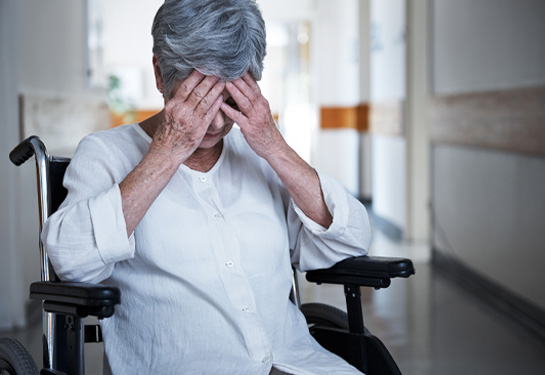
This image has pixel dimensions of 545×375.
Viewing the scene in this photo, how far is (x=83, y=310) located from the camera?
50.6 inches

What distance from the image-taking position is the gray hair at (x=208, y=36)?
1380 millimetres

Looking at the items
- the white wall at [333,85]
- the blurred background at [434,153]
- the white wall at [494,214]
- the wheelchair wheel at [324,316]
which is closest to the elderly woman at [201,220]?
the wheelchair wheel at [324,316]

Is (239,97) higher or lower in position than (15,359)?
higher

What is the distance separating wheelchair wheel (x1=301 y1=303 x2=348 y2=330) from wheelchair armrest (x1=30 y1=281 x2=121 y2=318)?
0.65m

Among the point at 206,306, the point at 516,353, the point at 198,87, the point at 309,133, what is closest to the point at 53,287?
the point at 206,306

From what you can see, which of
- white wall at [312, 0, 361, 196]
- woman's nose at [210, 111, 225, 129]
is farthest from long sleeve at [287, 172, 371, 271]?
white wall at [312, 0, 361, 196]

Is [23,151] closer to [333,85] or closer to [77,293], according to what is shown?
[77,293]

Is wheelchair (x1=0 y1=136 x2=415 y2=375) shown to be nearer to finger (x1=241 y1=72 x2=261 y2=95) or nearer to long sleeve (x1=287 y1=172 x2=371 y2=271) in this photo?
long sleeve (x1=287 y1=172 x2=371 y2=271)

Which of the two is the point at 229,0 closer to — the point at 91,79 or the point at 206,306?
the point at 206,306

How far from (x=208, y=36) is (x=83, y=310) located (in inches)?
21.1

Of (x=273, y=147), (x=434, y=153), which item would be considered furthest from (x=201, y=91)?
(x=434, y=153)

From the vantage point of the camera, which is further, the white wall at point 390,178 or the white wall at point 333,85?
the white wall at point 333,85

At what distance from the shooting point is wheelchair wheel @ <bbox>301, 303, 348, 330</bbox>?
1.75 metres

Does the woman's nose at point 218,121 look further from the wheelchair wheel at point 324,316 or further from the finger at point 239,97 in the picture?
the wheelchair wheel at point 324,316
